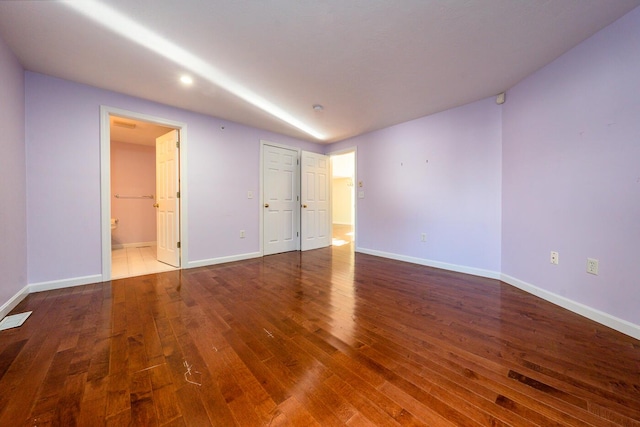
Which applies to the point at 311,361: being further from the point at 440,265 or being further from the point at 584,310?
the point at 440,265

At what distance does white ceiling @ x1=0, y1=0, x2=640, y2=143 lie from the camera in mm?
1686

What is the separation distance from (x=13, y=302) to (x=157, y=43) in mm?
2640

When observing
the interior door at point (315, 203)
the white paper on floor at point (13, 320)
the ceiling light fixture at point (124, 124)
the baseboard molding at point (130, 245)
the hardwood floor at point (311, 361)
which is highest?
the ceiling light fixture at point (124, 124)

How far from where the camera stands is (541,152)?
96.0 inches

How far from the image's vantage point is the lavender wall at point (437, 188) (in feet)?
10.1

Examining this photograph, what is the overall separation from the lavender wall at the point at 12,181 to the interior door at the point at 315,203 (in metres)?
3.53

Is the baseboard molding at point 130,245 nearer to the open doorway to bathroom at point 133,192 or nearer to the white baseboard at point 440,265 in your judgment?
the open doorway to bathroom at point 133,192

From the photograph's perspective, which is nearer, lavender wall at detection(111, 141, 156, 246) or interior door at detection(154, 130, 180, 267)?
interior door at detection(154, 130, 180, 267)

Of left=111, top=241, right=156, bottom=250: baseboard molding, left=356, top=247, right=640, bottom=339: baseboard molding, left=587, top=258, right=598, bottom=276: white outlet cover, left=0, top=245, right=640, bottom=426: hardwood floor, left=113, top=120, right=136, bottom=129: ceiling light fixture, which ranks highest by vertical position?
left=113, top=120, right=136, bottom=129: ceiling light fixture

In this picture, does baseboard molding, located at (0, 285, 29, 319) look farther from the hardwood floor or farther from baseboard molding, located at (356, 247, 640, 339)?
baseboard molding, located at (356, 247, 640, 339)

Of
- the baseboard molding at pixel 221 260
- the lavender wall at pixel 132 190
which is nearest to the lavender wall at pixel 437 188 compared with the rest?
the baseboard molding at pixel 221 260

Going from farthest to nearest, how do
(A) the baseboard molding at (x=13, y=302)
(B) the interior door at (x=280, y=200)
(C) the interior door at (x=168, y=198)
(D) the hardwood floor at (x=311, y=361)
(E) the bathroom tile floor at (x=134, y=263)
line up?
1. (B) the interior door at (x=280, y=200)
2. (C) the interior door at (x=168, y=198)
3. (E) the bathroom tile floor at (x=134, y=263)
4. (A) the baseboard molding at (x=13, y=302)
5. (D) the hardwood floor at (x=311, y=361)

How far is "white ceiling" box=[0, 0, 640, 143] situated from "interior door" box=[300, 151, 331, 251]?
1890 mm

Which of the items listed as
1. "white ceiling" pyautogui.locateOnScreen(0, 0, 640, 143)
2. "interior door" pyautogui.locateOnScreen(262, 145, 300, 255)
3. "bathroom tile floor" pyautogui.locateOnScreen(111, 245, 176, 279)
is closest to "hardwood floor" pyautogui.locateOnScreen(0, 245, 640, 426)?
"bathroom tile floor" pyautogui.locateOnScreen(111, 245, 176, 279)
